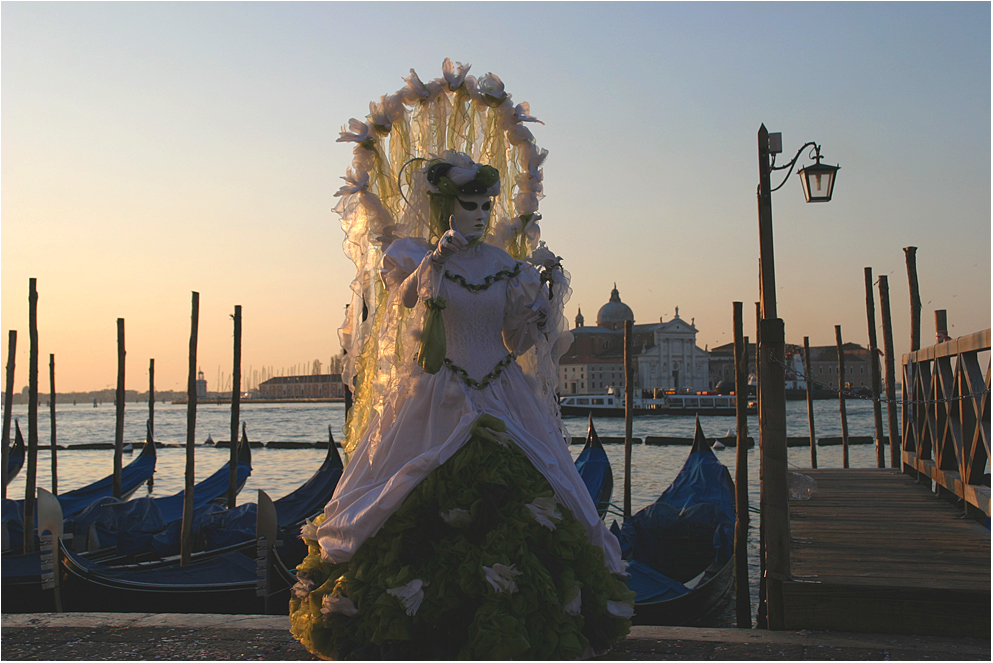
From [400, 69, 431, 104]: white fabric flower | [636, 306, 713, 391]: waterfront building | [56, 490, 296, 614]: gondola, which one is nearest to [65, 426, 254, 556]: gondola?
[56, 490, 296, 614]: gondola

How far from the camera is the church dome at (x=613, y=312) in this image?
3447 inches

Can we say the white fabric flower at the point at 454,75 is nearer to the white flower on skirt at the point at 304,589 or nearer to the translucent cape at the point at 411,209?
the translucent cape at the point at 411,209

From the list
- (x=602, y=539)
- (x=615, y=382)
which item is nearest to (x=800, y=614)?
(x=602, y=539)

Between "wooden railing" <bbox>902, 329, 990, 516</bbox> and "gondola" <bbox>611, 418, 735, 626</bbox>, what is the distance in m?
1.54

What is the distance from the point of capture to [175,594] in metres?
5.32

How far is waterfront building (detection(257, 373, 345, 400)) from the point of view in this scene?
108 meters

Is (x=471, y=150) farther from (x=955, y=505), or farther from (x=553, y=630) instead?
(x=955, y=505)

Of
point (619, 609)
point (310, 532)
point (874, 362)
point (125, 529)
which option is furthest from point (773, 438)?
point (874, 362)

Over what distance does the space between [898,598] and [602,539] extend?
1.21m

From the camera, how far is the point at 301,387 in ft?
366

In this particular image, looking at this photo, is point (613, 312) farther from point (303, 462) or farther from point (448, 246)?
point (448, 246)

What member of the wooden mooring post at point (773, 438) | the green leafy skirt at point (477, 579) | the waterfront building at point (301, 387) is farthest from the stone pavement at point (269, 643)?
the waterfront building at point (301, 387)

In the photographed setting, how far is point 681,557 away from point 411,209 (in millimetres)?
4602

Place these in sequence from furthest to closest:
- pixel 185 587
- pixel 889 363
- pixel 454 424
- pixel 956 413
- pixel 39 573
Result: 1. pixel 889 363
2. pixel 39 573
3. pixel 185 587
4. pixel 956 413
5. pixel 454 424
